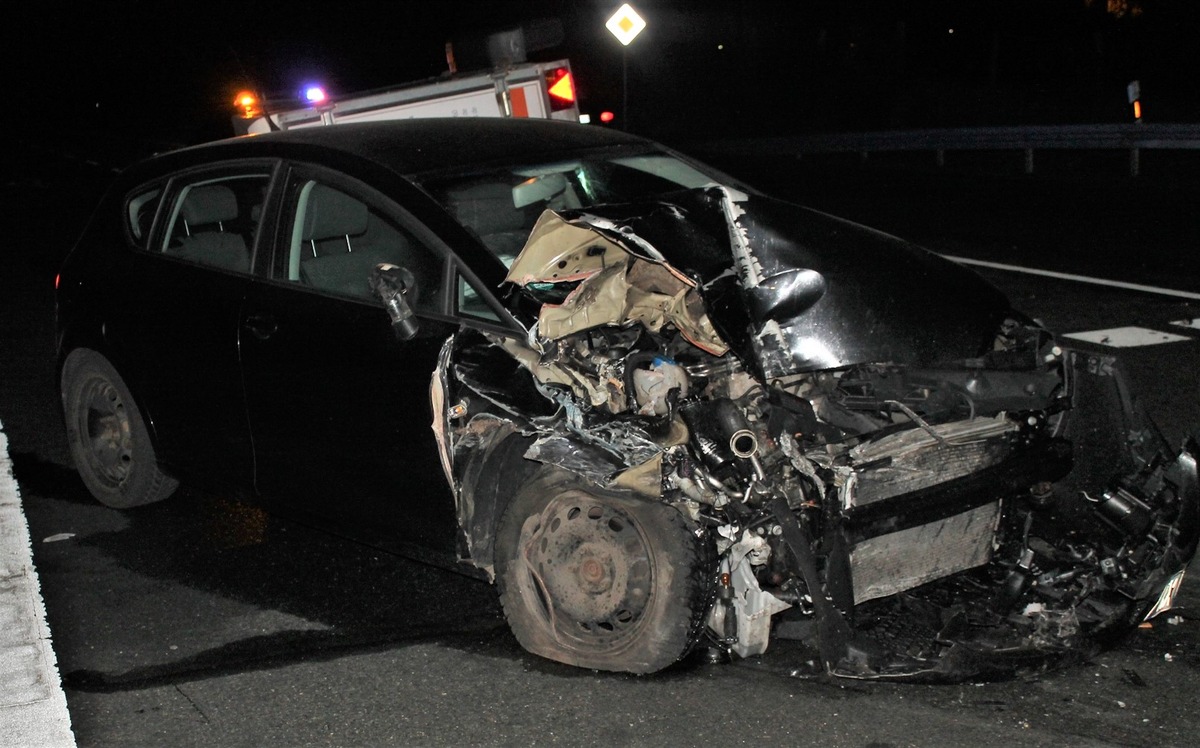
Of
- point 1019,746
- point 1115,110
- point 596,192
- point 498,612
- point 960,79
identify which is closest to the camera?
point 1019,746

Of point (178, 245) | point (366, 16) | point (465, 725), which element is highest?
point (366, 16)

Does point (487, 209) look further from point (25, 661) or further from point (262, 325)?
point (25, 661)

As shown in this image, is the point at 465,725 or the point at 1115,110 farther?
the point at 1115,110

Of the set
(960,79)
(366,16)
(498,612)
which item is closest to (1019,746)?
(498,612)

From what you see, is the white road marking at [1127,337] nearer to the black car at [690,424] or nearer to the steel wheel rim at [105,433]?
the black car at [690,424]

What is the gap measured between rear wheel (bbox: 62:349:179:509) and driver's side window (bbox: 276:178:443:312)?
1.31 meters

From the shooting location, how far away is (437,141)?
552cm

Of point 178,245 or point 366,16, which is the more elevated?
point 366,16

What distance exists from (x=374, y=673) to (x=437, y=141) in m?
2.04

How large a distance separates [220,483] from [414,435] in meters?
1.30

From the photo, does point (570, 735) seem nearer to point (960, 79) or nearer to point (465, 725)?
point (465, 725)

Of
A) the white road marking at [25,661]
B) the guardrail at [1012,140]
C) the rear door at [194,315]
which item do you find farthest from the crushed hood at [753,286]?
the guardrail at [1012,140]

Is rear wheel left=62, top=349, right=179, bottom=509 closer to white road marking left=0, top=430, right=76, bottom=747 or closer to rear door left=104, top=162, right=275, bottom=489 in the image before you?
rear door left=104, top=162, right=275, bottom=489

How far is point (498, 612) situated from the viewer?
16.9 ft
